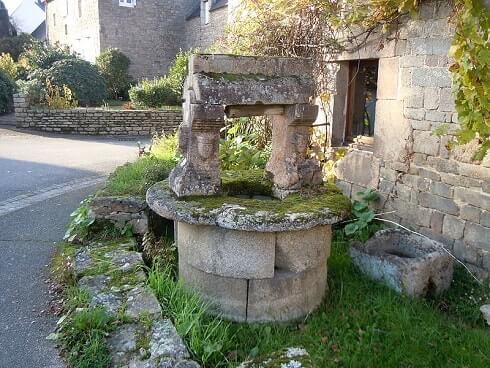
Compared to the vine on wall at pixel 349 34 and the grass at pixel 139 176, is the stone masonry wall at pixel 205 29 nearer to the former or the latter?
the vine on wall at pixel 349 34

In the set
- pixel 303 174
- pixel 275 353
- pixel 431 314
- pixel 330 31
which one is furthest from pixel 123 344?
pixel 330 31

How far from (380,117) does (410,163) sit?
650 millimetres

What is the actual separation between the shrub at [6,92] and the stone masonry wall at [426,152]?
14133mm

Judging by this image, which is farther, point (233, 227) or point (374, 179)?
point (374, 179)

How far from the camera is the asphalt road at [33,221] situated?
3043mm

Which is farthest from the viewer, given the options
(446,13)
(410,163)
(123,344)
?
(410,163)

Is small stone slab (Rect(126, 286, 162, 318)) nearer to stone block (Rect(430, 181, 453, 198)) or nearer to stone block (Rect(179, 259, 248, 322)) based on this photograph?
stone block (Rect(179, 259, 248, 322))

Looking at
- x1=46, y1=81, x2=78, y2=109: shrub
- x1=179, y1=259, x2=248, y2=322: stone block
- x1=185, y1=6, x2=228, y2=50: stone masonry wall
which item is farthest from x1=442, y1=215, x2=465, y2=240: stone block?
x1=185, y1=6, x2=228, y2=50: stone masonry wall

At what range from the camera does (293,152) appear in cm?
363

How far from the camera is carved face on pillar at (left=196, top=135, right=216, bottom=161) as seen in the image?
3.30 meters

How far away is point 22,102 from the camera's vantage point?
13.8 m

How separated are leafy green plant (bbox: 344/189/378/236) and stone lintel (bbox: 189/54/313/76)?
1911mm

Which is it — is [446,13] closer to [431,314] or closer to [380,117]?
[380,117]

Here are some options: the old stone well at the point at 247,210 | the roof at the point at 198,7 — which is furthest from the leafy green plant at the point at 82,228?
the roof at the point at 198,7
